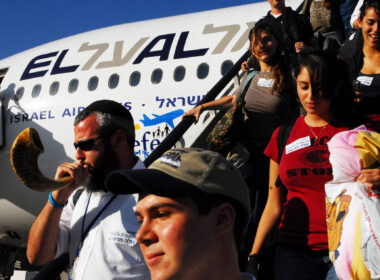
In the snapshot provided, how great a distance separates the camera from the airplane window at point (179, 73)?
332 inches

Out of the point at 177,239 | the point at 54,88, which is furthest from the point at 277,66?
the point at 54,88

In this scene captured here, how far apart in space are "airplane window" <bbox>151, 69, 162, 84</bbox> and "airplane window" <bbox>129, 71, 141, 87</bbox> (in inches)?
11.4

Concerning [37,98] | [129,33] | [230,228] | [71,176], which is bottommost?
[230,228]

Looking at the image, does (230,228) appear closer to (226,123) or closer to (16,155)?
(16,155)

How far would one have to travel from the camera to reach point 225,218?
147 cm

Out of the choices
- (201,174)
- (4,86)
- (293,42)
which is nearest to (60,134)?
(4,86)

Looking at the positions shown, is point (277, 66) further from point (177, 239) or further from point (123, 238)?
point (177, 239)

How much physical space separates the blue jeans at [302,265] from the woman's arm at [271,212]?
0.14 meters

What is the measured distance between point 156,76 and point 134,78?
446 mm

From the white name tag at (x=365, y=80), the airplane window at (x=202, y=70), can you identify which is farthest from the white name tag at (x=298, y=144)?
the airplane window at (x=202, y=70)

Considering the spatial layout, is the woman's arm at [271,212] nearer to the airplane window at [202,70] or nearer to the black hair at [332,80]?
the black hair at [332,80]

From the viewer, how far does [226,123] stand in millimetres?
3914

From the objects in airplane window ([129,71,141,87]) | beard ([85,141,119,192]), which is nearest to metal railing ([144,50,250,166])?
beard ([85,141,119,192])

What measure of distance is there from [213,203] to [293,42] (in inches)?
139
